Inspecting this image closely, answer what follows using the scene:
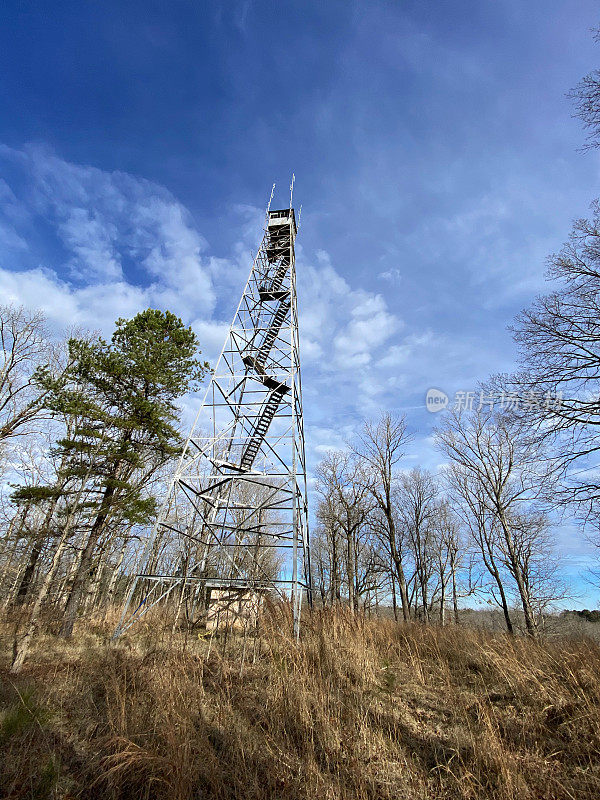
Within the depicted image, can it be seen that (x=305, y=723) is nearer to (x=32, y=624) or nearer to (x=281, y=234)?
(x=32, y=624)

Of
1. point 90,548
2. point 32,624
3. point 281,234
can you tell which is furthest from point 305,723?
point 281,234

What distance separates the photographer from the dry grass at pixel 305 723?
10.6 feet

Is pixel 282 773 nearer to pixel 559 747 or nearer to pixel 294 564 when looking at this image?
pixel 559 747

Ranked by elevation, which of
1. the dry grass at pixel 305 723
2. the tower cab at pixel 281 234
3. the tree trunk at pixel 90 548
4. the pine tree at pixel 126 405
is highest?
the tower cab at pixel 281 234

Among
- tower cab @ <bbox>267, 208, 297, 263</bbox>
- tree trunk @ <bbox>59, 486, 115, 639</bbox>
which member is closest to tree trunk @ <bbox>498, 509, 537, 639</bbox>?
tower cab @ <bbox>267, 208, 297, 263</bbox>

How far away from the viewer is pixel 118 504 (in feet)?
43.2

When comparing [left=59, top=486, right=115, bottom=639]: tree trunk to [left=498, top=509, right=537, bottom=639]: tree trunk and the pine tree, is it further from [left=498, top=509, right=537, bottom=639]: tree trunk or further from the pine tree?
[left=498, top=509, right=537, bottom=639]: tree trunk

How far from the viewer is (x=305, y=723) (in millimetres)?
3930

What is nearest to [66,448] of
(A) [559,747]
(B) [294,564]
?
(B) [294,564]

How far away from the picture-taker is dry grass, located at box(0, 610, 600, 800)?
3232mm

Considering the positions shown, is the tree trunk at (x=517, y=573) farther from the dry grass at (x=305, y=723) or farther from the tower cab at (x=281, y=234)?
the tower cab at (x=281, y=234)

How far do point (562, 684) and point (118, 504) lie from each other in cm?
1331

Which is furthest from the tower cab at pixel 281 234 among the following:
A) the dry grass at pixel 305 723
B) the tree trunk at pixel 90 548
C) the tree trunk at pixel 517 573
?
the tree trunk at pixel 517 573

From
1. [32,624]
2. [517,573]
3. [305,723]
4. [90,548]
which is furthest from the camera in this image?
[517,573]
